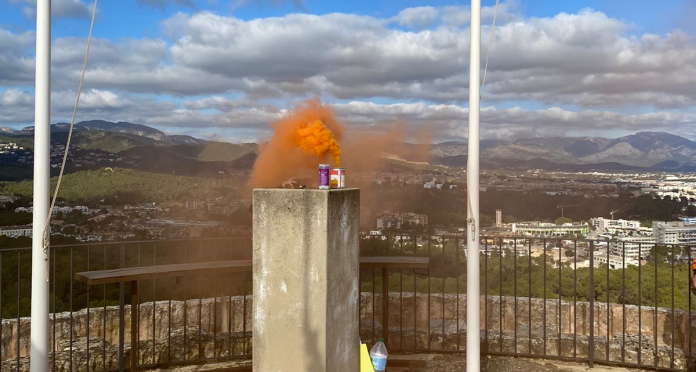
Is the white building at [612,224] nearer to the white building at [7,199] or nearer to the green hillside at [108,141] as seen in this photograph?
the green hillside at [108,141]

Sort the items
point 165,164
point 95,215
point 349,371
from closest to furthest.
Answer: point 349,371
point 95,215
point 165,164

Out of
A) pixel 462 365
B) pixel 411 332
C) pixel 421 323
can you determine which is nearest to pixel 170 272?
pixel 411 332

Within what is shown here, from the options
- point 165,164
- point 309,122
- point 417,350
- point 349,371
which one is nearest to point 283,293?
point 349,371

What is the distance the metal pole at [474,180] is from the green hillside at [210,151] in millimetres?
9915

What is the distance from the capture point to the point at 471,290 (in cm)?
411

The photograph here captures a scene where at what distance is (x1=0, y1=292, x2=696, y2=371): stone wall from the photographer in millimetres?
6500

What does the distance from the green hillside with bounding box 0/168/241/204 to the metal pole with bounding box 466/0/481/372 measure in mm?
10129

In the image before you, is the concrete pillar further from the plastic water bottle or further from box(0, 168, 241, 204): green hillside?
box(0, 168, 241, 204): green hillside

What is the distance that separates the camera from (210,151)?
17.0 m

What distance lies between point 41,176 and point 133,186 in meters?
14.1

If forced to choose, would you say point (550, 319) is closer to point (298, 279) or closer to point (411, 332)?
point (411, 332)

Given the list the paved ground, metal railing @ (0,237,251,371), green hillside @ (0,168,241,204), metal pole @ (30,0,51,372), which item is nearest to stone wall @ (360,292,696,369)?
the paved ground

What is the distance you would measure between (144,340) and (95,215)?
28.6ft

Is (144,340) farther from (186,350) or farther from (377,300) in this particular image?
(377,300)
